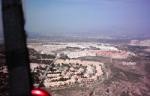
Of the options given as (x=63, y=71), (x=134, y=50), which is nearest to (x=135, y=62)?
(x=134, y=50)

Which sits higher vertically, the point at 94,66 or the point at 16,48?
the point at 16,48

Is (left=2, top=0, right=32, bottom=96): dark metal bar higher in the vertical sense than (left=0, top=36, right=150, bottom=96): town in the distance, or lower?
higher

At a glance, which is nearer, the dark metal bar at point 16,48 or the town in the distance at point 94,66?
the dark metal bar at point 16,48

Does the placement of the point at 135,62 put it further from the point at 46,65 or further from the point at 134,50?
the point at 46,65

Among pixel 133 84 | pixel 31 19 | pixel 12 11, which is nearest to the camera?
pixel 12 11

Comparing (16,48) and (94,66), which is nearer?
(16,48)

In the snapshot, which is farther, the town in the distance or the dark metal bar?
the town in the distance

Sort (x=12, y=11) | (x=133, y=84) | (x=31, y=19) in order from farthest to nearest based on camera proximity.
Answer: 1. (x=133, y=84)
2. (x=31, y=19)
3. (x=12, y=11)

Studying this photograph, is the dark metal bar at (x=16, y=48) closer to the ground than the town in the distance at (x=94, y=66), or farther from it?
farther from it
